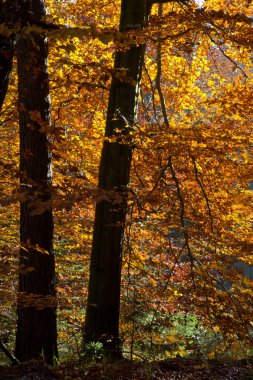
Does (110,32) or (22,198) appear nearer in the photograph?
(110,32)

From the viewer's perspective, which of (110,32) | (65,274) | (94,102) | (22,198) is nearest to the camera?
(110,32)

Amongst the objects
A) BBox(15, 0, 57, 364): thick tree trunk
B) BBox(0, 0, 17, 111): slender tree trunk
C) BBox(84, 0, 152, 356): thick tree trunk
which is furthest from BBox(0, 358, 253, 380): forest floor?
BBox(0, 0, 17, 111): slender tree trunk

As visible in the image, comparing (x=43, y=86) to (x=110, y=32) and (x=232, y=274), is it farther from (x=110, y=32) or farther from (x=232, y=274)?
(x=232, y=274)

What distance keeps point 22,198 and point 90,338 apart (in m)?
3.13

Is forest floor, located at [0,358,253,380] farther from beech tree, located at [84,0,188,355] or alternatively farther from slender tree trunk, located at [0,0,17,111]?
slender tree trunk, located at [0,0,17,111]

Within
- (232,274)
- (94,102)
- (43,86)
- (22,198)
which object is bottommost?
(232,274)

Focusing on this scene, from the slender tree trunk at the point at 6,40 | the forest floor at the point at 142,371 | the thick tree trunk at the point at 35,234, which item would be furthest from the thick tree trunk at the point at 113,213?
the slender tree trunk at the point at 6,40

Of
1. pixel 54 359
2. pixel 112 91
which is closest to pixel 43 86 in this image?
pixel 112 91

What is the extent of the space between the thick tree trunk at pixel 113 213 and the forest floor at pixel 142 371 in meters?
1.22

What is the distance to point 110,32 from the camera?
3.23 metres

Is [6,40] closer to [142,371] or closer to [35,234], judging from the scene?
[35,234]

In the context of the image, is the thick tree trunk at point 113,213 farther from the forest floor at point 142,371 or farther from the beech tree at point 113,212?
the forest floor at point 142,371

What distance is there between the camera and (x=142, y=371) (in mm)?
4711

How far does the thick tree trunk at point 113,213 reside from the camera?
644 centimetres
